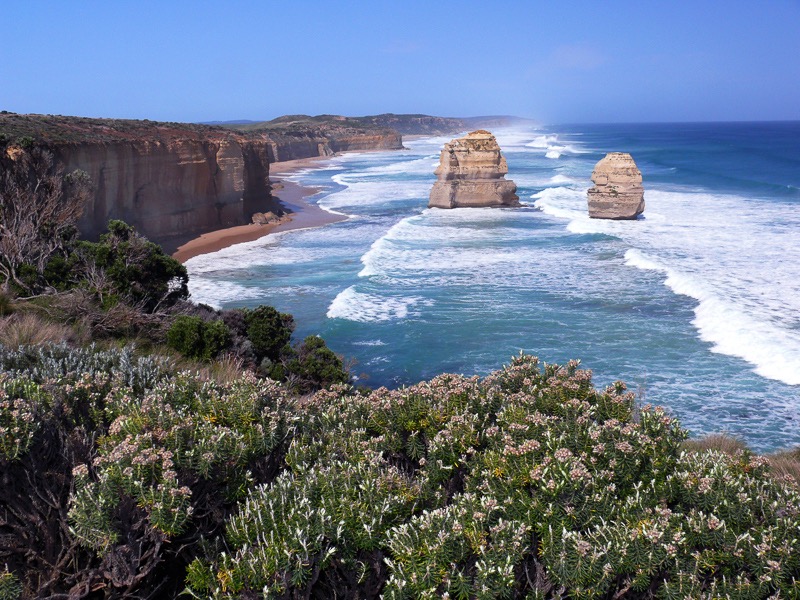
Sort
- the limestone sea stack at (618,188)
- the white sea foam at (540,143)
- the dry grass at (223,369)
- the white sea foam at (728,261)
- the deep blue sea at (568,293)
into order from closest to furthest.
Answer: the dry grass at (223,369) → the deep blue sea at (568,293) → the white sea foam at (728,261) → the limestone sea stack at (618,188) → the white sea foam at (540,143)

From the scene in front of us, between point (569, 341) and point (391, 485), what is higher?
point (391, 485)

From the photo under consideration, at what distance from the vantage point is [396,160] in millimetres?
100750

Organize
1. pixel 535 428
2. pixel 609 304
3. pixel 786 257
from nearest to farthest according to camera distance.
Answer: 1. pixel 535 428
2. pixel 609 304
3. pixel 786 257

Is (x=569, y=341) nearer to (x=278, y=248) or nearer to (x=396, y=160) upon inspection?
(x=278, y=248)

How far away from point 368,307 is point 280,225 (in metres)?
21.7

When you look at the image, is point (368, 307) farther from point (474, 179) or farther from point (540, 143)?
point (540, 143)

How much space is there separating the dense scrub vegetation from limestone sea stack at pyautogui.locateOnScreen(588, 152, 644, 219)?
36.6m

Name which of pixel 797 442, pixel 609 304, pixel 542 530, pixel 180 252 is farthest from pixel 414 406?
pixel 180 252

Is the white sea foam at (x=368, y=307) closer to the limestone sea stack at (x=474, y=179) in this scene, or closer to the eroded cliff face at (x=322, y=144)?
the limestone sea stack at (x=474, y=179)

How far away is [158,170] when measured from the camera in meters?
36.1

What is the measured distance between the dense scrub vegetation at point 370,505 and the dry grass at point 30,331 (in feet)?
12.9

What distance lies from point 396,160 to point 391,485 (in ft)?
322

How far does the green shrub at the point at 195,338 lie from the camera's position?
42.2 ft

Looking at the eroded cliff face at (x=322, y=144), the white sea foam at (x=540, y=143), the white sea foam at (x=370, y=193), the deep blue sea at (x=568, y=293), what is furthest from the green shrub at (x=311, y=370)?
the white sea foam at (x=540, y=143)
